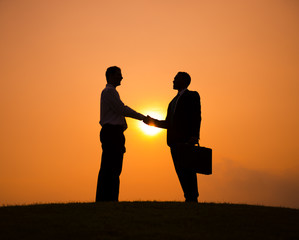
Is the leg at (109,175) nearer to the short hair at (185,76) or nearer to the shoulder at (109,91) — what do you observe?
the shoulder at (109,91)

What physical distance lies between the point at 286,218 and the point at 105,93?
179 inches

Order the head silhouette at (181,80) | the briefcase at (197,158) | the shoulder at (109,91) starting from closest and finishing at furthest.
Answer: the briefcase at (197,158) < the shoulder at (109,91) < the head silhouette at (181,80)

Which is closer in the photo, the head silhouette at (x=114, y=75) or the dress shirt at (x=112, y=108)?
the dress shirt at (x=112, y=108)

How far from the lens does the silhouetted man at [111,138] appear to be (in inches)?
362

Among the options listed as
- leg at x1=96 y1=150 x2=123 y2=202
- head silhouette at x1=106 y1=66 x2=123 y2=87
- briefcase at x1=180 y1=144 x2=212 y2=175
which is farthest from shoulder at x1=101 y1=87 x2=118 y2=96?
briefcase at x1=180 y1=144 x2=212 y2=175

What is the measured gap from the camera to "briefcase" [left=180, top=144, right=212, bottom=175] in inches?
356

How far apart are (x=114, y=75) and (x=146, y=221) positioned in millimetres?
3523

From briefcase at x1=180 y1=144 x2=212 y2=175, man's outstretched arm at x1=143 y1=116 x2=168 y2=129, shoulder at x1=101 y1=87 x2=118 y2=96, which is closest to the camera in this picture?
briefcase at x1=180 y1=144 x2=212 y2=175

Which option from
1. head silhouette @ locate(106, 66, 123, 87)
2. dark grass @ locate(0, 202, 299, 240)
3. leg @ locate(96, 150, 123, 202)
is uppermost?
head silhouette @ locate(106, 66, 123, 87)

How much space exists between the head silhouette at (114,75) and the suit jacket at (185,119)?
1.42 m

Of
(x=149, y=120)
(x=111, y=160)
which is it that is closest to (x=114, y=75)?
(x=149, y=120)

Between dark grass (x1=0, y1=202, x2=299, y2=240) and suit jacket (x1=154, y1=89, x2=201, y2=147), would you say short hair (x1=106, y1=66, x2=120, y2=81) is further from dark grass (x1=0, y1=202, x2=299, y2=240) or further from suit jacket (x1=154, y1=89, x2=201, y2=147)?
dark grass (x1=0, y1=202, x2=299, y2=240)

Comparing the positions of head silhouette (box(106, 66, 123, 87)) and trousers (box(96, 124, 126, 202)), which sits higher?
head silhouette (box(106, 66, 123, 87))

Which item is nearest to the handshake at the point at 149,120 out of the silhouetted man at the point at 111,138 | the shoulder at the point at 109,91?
the silhouetted man at the point at 111,138
